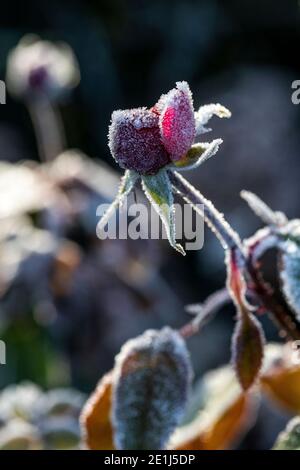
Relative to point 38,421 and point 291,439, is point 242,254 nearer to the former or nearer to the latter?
point 291,439

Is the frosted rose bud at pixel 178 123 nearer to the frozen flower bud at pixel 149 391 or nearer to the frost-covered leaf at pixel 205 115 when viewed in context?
the frost-covered leaf at pixel 205 115

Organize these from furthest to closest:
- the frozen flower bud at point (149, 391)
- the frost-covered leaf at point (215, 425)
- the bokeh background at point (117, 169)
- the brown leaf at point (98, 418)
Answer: the bokeh background at point (117, 169) → the frost-covered leaf at point (215, 425) → the brown leaf at point (98, 418) → the frozen flower bud at point (149, 391)

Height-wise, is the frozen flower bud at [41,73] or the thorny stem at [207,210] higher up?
the frozen flower bud at [41,73]

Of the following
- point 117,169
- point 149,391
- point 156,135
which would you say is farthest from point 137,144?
point 117,169

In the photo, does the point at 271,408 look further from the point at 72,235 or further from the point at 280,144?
the point at 280,144

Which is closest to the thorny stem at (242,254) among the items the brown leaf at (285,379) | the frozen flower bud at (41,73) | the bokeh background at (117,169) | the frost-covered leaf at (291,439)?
the frost-covered leaf at (291,439)

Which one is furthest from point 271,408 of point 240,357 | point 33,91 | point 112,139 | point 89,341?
point 112,139

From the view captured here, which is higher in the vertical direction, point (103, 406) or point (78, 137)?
point (78, 137)
